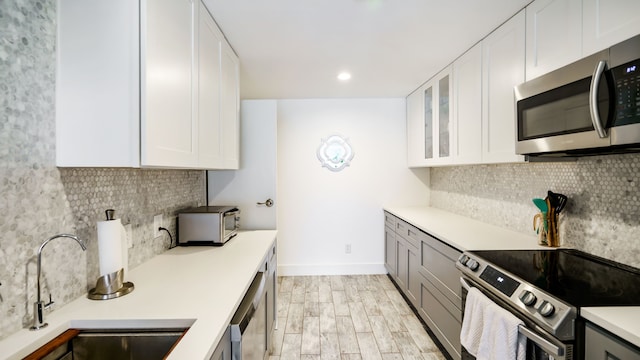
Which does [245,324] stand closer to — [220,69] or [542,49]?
[220,69]

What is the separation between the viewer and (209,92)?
1.84m

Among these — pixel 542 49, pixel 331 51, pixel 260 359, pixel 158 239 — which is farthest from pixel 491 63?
pixel 158 239

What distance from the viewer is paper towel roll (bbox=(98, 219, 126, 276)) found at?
47.2 inches

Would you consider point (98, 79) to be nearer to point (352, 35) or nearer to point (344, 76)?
point (352, 35)

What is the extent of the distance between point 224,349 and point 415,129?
10.7ft

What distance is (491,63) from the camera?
2111 mm

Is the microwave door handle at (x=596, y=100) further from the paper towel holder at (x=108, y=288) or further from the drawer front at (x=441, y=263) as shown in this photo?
the paper towel holder at (x=108, y=288)

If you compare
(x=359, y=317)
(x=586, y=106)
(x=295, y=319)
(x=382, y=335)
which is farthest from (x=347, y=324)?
(x=586, y=106)

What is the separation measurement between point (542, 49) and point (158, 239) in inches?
98.1

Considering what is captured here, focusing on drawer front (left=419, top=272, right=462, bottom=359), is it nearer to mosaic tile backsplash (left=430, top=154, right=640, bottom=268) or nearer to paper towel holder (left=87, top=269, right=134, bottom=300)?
mosaic tile backsplash (left=430, top=154, right=640, bottom=268)

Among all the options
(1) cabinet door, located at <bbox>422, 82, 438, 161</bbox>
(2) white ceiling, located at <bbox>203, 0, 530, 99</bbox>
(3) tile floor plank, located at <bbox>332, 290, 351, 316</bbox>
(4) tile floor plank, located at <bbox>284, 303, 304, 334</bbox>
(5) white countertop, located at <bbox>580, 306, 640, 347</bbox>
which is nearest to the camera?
(5) white countertop, located at <bbox>580, 306, 640, 347</bbox>

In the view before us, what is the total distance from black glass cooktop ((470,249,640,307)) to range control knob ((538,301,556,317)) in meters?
0.05

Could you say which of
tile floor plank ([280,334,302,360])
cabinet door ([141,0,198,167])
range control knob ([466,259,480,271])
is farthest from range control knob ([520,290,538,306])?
tile floor plank ([280,334,302,360])

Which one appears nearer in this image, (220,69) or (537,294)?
(537,294)
